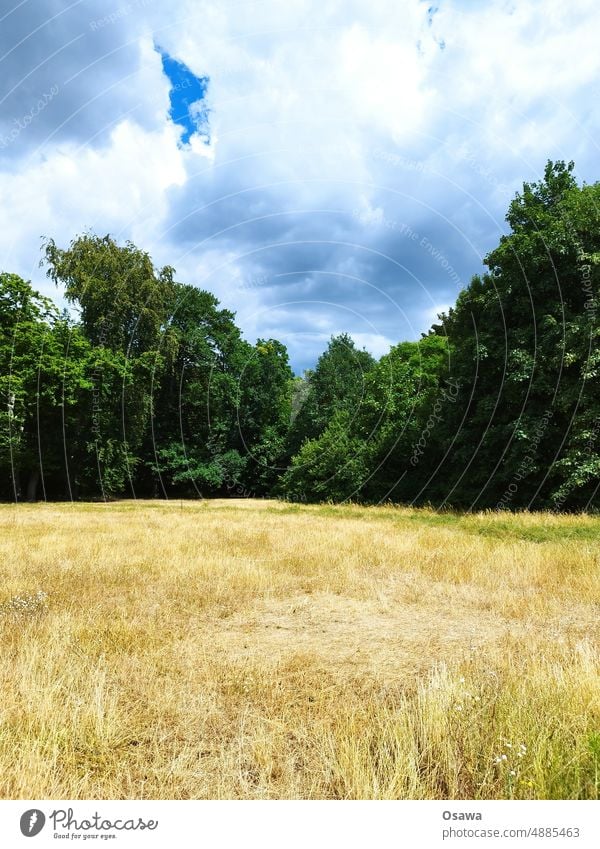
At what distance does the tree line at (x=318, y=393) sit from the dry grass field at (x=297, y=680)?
16136 millimetres

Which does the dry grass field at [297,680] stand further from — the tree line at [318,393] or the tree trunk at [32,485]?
the tree trunk at [32,485]

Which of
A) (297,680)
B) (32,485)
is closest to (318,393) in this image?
(32,485)

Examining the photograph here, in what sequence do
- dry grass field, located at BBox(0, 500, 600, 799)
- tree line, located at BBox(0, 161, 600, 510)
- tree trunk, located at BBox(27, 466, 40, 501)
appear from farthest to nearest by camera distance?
tree trunk, located at BBox(27, 466, 40, 501), tree line, located at BBox(0, 161, 600, 510), dry grass field, located at BBox(0, 500, 600, 799)

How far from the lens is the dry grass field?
3.41 meters

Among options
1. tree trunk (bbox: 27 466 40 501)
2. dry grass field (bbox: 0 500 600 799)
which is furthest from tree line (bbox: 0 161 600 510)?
dry grass field (bbox: 0 500 600 799)

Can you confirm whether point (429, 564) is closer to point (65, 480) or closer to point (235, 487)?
point (65, 480)

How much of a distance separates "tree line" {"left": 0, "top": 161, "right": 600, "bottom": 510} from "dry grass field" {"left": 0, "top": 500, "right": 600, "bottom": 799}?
1614 centimetres

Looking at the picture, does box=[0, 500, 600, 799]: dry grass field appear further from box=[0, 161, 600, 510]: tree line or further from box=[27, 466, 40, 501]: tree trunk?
box=[27, 466, 40, 501]: tree trunk

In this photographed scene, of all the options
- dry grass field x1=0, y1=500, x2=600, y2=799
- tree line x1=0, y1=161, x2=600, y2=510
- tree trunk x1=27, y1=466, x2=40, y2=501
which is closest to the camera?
dry grass field x1=0, y1=500, x2=600, y2=799

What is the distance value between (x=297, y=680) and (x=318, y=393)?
55.4m

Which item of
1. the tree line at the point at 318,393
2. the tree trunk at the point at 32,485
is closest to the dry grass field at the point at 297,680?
the tree line at the point at 318,393

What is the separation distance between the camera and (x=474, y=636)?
643cm

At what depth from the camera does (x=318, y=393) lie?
197 feet
